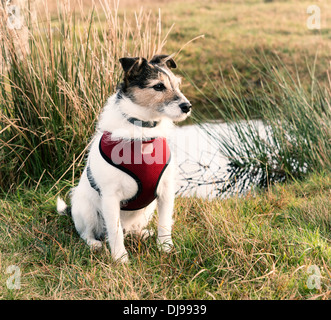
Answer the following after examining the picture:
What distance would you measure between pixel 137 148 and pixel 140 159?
9 cm

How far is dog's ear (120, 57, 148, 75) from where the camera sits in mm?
3059

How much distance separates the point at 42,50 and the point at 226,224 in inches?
109

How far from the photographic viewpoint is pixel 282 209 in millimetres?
4168

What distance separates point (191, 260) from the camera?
314 centimetres

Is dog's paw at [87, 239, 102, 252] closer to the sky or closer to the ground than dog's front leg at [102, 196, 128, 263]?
closer to the ground

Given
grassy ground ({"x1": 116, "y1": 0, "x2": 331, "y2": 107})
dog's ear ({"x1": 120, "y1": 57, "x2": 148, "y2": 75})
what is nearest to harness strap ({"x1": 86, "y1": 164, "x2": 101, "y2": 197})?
dog's ear ({"x1": 120, "y1": 57, "x2": 148, "y2": 75})

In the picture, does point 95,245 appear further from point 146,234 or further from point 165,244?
point 165,244

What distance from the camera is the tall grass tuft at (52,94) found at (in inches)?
168

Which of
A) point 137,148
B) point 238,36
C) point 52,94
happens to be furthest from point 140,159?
point 238,36

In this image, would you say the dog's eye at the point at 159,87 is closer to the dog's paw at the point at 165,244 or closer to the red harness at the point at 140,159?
the red harness at the point at 140,159

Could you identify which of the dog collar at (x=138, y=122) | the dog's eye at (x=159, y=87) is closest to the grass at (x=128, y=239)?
the dog collar at (x=138, y=122)

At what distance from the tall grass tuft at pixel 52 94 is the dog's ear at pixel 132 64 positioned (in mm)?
1205

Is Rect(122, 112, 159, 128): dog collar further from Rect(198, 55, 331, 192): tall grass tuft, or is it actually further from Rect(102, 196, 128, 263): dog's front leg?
Rect(198, 55, 331, 192): tall grass tuft
